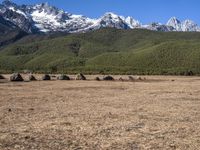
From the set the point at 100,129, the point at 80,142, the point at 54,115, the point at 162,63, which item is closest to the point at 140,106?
the point at 54,115

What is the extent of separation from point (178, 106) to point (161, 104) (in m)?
2.02

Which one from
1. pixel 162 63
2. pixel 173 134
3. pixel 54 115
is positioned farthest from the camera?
pixel 162 63

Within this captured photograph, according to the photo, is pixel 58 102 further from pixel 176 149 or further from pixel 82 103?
pixel 176 149

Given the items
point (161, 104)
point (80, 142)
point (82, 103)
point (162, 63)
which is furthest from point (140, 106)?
point (162, 63)

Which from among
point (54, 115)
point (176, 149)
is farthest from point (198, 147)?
point (54, 115)

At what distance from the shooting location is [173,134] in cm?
2100

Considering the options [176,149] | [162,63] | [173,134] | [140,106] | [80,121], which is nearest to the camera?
[176,149]

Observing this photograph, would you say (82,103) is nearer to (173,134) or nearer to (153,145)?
(173,134)

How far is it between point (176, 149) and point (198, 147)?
866mm

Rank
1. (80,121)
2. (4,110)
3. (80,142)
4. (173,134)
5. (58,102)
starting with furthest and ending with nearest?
(58,102) < (4,110) < (80,121) < (173,134) < (80,142)

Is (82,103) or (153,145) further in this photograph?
(82,103)

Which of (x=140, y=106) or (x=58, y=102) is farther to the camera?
(x=58, y=102)

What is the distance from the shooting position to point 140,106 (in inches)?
1326

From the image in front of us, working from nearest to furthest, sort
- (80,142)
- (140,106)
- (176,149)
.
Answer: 1. (176,149)
2. (80,142)
3. (140,106)
